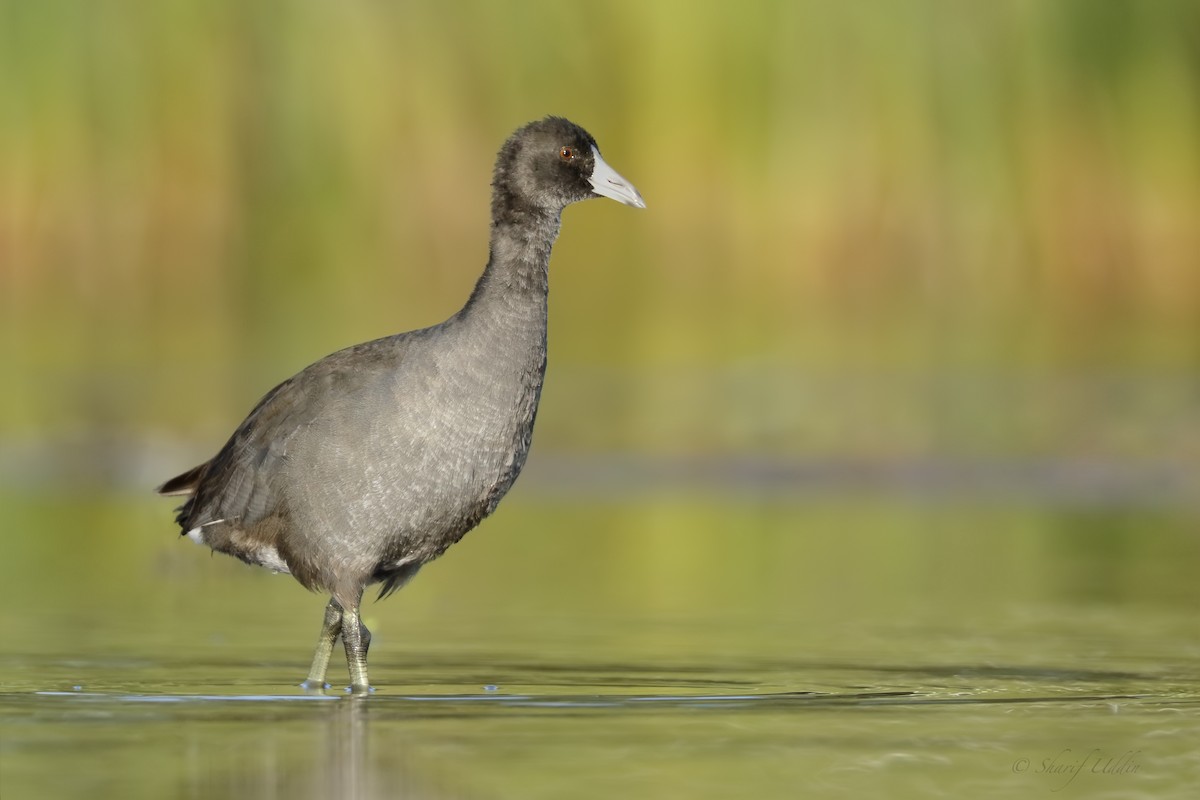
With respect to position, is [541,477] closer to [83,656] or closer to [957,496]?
[957,496]

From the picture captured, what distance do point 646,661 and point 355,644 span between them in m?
1.16

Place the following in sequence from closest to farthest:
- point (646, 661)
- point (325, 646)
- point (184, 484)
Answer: point (325, 646), point (646, 661), point (184, 484)

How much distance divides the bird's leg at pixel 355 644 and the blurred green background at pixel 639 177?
14058 millimetres

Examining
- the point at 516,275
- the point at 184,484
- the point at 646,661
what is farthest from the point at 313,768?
the point at 184,484

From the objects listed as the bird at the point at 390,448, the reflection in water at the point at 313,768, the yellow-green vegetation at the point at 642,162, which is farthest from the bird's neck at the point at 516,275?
the yellow-green vegetation at the point at 642,162

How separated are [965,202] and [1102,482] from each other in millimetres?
18618

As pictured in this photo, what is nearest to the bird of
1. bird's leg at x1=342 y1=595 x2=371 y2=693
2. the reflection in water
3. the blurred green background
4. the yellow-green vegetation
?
bird's leg at x1=342 y1=595 x2=371 y2=693

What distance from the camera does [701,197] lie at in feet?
113

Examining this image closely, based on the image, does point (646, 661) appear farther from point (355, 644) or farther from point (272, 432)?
point (272, 432)

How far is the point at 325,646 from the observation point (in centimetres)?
877

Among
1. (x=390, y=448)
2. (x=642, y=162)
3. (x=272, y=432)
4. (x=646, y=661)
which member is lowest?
(x=646, y=661)

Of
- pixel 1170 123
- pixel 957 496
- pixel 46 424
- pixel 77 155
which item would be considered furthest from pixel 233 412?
pixel 1170 123

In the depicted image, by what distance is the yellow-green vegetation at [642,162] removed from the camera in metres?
32.1
